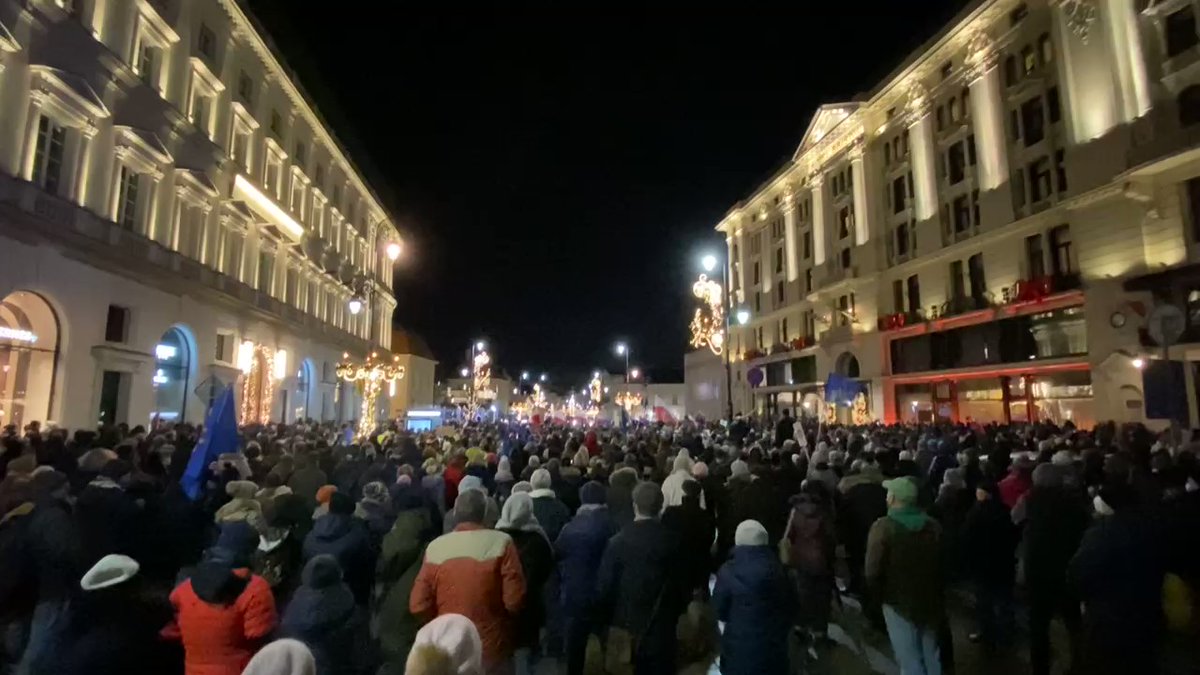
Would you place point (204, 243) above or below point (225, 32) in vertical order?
below

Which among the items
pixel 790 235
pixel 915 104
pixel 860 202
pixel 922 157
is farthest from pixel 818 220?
pixel 915 104

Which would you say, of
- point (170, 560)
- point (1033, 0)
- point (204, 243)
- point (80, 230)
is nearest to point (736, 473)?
point (170, 560)

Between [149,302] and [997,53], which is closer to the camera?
[149,302]

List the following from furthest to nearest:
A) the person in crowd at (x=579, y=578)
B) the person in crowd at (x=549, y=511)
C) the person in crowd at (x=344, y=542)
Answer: the person in crowd at (x=549, y=511) → the person in crowd at (x=579, y=578) → the person in crowd at (x=344, y=542)

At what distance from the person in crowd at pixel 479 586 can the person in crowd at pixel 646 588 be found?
3.09 feet

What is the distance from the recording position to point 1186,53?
63.1 ft

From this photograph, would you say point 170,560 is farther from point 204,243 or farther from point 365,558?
point 204,243

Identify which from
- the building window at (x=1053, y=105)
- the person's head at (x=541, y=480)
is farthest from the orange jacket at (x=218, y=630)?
the building window at (x=1053, y=105)

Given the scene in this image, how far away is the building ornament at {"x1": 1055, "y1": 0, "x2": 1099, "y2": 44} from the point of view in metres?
22.6

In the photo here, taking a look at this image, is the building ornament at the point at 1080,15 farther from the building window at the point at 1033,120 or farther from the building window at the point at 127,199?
the building window at the point at 127,199

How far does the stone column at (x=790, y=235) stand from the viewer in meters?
46.1

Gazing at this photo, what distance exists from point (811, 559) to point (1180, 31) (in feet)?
75.7

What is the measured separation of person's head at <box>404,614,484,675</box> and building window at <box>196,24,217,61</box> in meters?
28.1

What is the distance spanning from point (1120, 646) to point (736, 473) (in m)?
4.57
